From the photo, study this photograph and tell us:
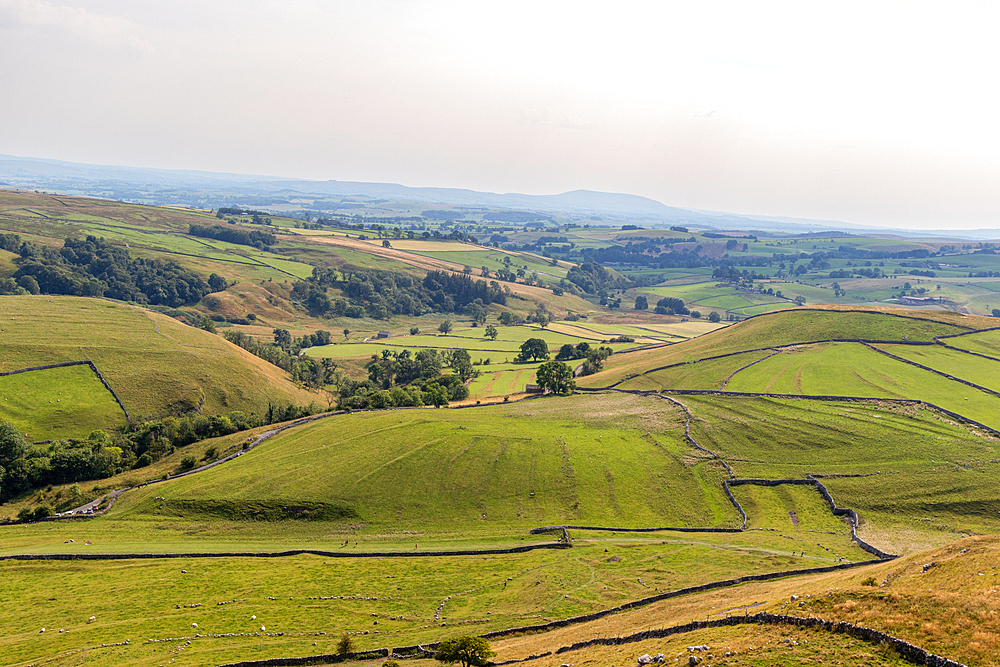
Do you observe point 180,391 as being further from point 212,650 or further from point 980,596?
point 980,596

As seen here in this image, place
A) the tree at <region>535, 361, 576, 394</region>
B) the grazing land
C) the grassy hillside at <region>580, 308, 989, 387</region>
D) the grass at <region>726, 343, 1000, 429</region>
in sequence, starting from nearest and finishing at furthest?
the grazing land → the grass at <region>726, 343, 1000, 429</region> → the tree at <region>535, 361, 576, 394</region> → the grassy hillside at <region>580, 308, 989, 387</region>

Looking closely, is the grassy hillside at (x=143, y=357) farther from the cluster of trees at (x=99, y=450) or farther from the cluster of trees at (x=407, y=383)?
the cluster of trees at (x=407, y=383)

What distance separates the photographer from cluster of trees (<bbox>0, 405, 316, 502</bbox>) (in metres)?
83.8

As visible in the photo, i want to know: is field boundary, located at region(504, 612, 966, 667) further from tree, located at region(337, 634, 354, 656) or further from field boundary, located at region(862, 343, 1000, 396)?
field boundary, located at region(862, 343, 1000, 396)

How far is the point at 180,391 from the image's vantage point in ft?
397

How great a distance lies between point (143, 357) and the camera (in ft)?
418

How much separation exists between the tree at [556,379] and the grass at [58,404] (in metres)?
84.3

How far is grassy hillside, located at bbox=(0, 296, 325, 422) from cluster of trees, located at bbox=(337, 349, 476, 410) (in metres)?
17.5

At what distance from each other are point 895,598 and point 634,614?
20806 mm

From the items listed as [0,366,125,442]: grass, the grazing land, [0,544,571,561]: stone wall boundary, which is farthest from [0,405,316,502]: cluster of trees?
[0,544,571,561]: stone wall boundary

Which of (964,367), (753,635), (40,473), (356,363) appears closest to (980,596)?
(753,635)

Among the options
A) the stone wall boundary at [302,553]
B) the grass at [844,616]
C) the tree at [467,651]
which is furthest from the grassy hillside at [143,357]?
the tree at [467,651]

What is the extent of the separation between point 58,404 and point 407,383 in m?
74.2

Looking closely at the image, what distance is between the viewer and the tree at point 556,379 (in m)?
126
